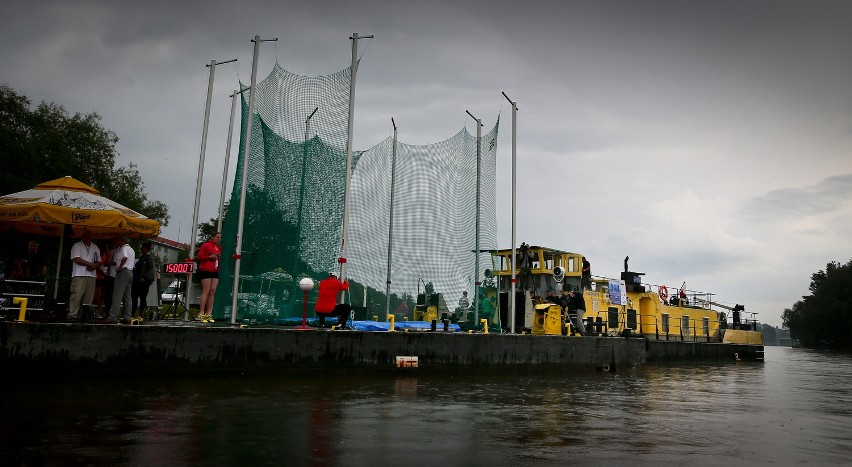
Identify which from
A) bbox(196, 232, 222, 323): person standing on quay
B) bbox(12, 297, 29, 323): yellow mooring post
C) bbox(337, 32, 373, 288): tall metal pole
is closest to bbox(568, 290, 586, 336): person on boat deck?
bbox(337, 32, 373, 288): tall metal pole

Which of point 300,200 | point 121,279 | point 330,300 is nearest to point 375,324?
point 330,300

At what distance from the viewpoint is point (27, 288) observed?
12867mm

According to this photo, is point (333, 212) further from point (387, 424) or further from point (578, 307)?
point (578, 307)

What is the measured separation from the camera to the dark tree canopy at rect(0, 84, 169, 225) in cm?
3064

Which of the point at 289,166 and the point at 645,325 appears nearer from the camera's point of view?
the point at 289,166

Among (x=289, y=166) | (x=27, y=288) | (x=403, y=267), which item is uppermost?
(x=289, y=166)

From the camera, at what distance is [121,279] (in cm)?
1285

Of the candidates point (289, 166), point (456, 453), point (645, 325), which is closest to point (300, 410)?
point (456, 453)

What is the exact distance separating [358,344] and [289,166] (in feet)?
15.8

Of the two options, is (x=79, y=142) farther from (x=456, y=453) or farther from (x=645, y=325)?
(x=456, y=453)

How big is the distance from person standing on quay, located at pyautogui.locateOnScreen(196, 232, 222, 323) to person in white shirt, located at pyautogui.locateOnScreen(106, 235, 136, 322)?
1563mm

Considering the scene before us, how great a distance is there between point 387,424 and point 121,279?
7971mm

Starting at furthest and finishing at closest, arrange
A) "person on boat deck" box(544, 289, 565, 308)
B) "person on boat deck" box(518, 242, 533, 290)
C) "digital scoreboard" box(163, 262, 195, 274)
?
1. "person on boat deck" box(544, 289, 565, 308)
2. "person on boat deck" box(518, 242, 533, 290)
3. "digital scoreboard" box(163, 262, 195, 274)

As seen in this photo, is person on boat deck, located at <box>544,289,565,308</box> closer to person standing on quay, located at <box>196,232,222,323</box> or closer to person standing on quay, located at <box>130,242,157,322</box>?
person standing on quay, located at <box>196,232,222,323</box>
